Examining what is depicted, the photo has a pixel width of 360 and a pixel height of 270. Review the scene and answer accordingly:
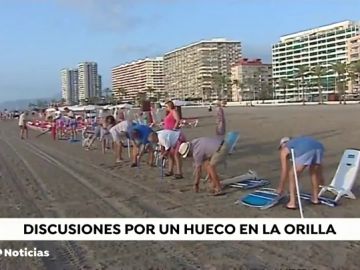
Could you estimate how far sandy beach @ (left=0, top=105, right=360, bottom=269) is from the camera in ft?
13.2

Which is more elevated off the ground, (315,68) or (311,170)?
(315,68)

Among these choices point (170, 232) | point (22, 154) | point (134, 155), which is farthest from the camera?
point (22, 154)

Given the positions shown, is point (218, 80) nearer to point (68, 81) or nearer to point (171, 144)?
point (68, 81)

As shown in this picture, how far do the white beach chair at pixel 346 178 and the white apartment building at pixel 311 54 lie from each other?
262 ft

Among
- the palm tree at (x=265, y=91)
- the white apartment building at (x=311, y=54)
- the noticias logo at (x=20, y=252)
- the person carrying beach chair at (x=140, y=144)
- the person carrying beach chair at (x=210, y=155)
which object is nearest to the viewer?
the noticias logo at (x=20, y=252)

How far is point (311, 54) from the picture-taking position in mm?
94750

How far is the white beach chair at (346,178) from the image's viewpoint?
21.3 feet

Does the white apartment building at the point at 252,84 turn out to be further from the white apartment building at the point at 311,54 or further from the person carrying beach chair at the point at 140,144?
the person carrying beach chair at the point at 140,144

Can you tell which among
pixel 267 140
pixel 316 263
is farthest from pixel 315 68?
pixel 316 263

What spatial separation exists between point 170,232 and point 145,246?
53cm

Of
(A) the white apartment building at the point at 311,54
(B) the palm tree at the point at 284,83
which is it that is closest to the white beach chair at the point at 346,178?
(A) the white apartment building at the point at 311,54

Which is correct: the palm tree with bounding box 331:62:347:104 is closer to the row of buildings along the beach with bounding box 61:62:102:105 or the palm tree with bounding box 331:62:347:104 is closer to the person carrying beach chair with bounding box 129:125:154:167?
the row of buildings along the beach with bounding box 61:62:102:105

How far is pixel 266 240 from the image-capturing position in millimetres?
3891

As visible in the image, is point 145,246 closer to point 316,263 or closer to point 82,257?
Answer: point 82,257
